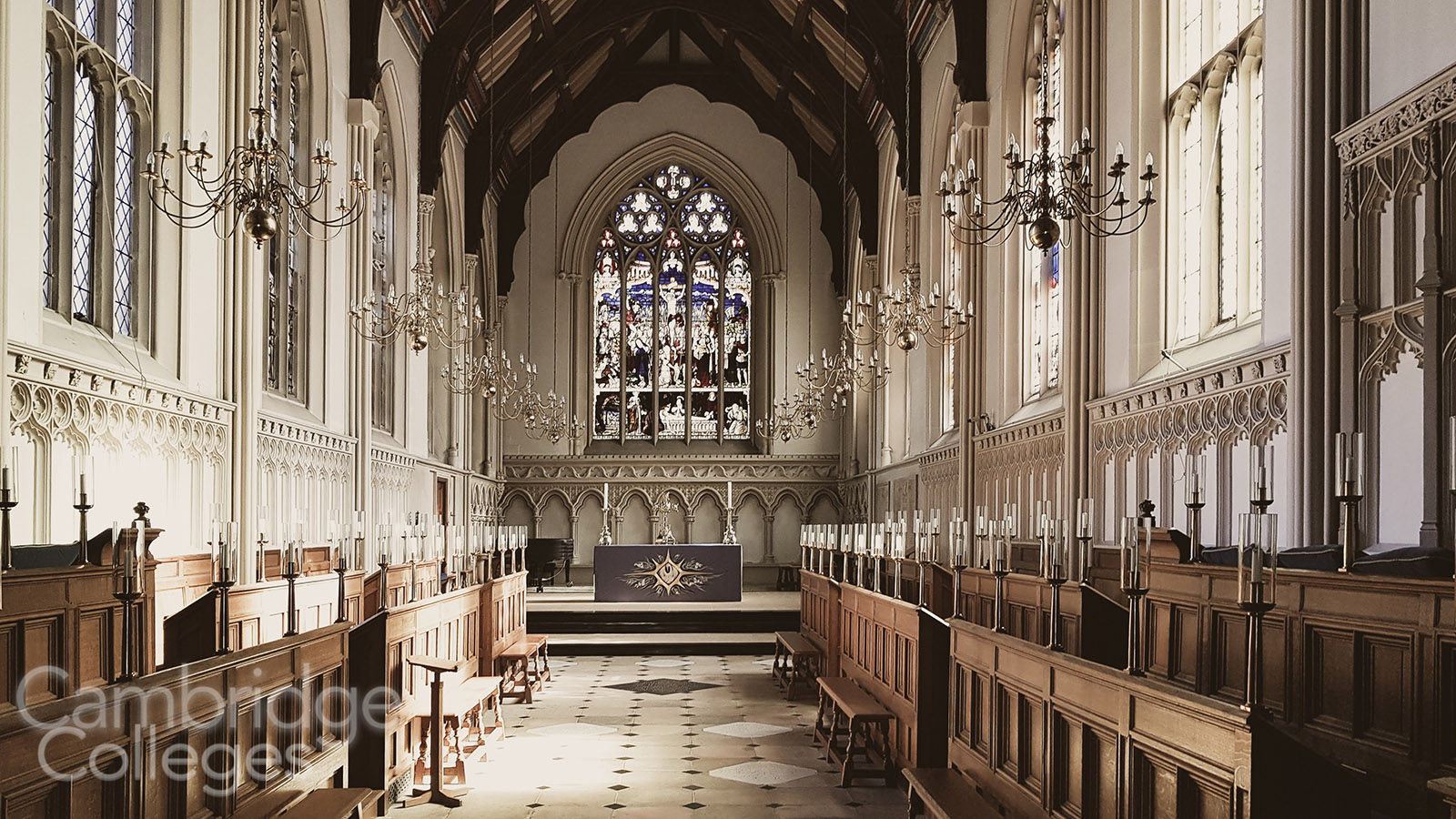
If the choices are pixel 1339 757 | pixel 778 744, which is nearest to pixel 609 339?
pixel 778 744

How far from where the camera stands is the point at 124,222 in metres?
8.24

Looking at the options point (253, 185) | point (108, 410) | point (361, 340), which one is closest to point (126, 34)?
point (253, 185)

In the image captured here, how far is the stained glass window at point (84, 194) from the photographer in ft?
24.8

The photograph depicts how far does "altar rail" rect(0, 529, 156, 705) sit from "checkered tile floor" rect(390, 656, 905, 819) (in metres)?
1.70

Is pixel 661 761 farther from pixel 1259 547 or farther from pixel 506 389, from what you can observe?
pixel 506 389

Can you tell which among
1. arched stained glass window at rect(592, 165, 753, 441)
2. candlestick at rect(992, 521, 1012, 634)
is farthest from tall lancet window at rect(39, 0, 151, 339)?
arched stained glass window at rect(592, 165, 753, 441)

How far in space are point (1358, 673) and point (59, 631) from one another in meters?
4.92

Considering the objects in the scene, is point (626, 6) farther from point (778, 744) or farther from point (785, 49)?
point (778, 744)

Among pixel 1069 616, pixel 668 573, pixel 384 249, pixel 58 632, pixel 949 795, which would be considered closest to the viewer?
pixel 949 795

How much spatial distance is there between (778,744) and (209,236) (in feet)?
18.4

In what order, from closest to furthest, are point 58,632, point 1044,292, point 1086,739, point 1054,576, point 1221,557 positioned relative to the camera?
point 1086,739
point 1054,576
point 58,632
point 1221,557
point 1044,292

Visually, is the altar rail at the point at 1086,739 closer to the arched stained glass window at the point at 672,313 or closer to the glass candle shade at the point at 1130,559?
the glass candle shade at the point at 1130,559

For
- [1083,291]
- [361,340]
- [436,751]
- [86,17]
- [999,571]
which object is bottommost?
[436,751]

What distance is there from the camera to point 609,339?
2238 centimetres
